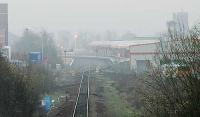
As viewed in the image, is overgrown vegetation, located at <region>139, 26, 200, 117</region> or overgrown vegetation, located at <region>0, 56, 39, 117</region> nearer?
overgrown vegetation, located at <region>139, 26, 200, 117</region>

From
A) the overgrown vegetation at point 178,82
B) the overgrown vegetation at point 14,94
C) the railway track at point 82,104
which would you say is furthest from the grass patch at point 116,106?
the overgrown vegetation at point 178,82

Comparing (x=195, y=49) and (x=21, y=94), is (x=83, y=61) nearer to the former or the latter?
(x=21, y=94)

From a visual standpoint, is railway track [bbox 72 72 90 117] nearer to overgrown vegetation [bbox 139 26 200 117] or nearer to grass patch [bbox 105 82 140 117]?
grass patch [bbox 105 82 140 117]

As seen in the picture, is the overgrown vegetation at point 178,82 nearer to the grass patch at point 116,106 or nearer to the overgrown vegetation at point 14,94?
the grass patch at point 116,106

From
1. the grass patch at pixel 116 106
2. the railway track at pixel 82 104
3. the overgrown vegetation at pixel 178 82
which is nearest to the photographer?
the overgrown vegetation at pixel 178 82

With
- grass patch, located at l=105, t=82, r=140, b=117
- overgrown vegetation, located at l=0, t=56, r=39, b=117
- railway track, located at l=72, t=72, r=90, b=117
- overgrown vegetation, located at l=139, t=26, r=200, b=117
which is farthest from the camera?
railway track, located at l=72, t=72, r=90, b=117

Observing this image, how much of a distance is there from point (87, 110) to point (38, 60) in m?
16.9

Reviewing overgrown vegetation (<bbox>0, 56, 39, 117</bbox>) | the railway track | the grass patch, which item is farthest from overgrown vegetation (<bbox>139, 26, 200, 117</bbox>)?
the railway track

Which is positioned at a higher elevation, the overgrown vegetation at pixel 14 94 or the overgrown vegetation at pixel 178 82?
the overgrown vegetation at pixel 178 82

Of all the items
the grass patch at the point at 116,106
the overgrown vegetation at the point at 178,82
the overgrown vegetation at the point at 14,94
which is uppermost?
the overgrown vegetation at the point at 178,82

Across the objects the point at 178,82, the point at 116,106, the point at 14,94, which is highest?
the point at 178,82

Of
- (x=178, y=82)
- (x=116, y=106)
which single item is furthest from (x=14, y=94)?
(x=178, y=82)

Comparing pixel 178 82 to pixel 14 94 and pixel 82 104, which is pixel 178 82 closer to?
pixel 14 94

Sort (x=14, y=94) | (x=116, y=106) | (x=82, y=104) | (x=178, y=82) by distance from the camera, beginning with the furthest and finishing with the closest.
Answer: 1. (x=82, y=104)
2. (x=116, y=106)
3. (x=14, y=94)
4. (x=178, y=82)
